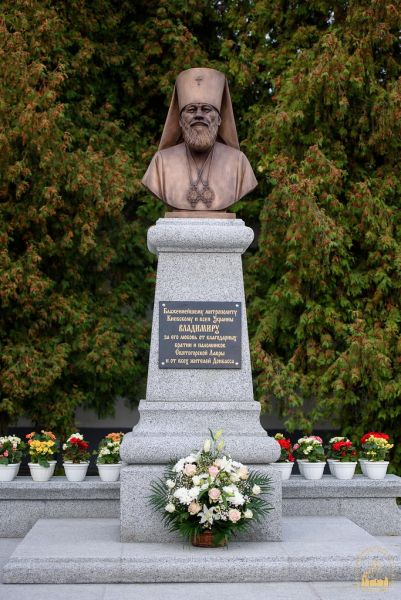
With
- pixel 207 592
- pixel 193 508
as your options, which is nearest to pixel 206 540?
pixel 193 508

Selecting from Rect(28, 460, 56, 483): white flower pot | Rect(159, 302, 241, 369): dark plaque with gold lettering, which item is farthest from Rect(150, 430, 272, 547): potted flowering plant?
Rect(28, 460, 56, 483): white flower pot

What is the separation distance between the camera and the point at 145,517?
6578mm

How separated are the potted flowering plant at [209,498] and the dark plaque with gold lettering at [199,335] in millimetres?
755

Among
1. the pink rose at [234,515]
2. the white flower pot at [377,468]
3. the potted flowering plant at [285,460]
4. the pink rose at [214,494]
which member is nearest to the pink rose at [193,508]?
the pink rose at [214,494]

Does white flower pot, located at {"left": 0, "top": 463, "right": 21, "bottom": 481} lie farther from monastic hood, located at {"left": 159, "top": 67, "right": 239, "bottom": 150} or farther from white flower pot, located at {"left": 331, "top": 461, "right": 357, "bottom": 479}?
monastic hood, located at {"left": 159, "top": 67, "right": 239, "bottom": 150}

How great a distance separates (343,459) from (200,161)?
3208 mm

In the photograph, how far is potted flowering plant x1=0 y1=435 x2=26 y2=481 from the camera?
8.10 meters

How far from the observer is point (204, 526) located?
Result: 6129mm

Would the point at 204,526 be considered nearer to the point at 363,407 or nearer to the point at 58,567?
the point at 58,567

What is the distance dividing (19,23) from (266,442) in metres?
6.92

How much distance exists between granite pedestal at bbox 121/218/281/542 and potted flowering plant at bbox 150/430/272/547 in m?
0.21

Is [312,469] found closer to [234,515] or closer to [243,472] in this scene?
[243,472]

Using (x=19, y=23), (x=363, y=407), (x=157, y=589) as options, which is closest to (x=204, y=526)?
(x=157, y=589)

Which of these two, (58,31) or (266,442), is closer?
(266,442)
